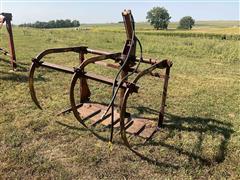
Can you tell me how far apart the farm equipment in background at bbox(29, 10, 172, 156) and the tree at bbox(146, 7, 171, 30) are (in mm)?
65950

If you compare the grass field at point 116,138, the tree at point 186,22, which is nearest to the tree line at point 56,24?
the tree at point 186,22

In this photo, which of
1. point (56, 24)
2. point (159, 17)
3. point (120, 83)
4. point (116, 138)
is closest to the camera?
point (120, 83)

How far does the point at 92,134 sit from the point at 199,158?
5.31ft

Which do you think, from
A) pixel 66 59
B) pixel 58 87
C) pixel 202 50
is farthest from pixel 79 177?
pixel 202 50

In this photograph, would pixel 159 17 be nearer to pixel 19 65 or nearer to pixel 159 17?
pixel 159 17

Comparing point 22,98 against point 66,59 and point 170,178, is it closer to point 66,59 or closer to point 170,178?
point 170,178

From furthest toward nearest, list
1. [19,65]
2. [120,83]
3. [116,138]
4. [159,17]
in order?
[159,17] < [19,65] < [116,138] < [120,83]

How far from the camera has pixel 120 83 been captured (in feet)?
10.1

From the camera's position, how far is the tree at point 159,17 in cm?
6806

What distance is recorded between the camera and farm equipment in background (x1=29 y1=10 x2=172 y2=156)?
3113 millimetres

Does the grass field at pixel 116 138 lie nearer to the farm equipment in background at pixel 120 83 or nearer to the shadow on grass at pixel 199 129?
the shadow on grass at pixel 199 129

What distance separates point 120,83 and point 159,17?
6923 cm

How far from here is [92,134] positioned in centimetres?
391

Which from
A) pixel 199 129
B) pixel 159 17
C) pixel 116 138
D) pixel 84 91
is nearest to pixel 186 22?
pixel 159 17
